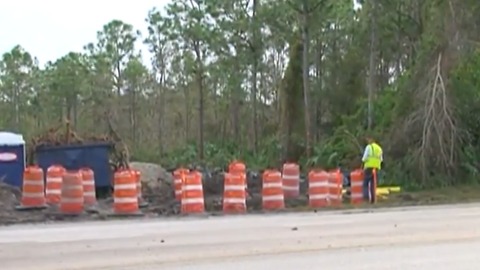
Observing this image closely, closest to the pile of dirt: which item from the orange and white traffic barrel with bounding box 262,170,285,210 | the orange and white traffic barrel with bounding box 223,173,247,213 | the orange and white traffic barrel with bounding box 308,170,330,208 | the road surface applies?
the orange and white traffic barrel with bounding box 223,173,247,213

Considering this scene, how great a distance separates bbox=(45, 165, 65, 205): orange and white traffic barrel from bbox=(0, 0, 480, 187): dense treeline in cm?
1267

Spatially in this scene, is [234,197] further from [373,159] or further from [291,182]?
[291,182]

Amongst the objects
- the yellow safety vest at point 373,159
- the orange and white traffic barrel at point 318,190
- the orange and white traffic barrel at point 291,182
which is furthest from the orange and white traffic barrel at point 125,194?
the yellow safety vest at point 373,159

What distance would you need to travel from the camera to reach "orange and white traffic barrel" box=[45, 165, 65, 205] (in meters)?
21.4

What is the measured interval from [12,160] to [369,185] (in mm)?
9760

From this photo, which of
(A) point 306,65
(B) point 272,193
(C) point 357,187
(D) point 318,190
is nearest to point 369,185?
(C) point 357,187

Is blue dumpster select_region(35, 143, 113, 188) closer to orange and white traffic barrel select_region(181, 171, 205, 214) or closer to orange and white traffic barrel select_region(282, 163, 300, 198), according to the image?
orange and white traffic barrel select_region(282, 163, 300, 198)

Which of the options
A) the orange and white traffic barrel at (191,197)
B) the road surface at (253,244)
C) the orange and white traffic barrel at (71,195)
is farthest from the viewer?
the orange and white traffic barrel at (191,197)

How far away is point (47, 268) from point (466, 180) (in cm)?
2152

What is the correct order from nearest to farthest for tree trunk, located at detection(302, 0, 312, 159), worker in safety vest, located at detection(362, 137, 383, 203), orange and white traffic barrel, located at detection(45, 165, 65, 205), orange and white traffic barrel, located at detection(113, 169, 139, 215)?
orange and white traffic barrel, located at detection(113, 169, 139, 215)
orange and white traffic barrel, located at detection(45, 165, 65, 205)
worker in safety vest, located at detection(362, 137, 383, 203)
tree trunk, located at detection(302, 0, 312, 159)

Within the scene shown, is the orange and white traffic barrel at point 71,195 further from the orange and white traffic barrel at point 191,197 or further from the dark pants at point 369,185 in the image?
the dark pants at point 369,185

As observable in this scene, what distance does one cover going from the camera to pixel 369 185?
77.2 ft

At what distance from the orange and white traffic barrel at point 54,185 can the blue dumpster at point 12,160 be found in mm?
2661

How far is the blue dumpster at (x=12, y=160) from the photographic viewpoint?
23812mm
